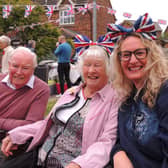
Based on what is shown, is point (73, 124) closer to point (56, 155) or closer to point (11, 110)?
point (56, 155)

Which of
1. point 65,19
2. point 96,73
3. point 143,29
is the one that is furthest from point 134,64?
point 65,19

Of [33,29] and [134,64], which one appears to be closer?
[134,64]

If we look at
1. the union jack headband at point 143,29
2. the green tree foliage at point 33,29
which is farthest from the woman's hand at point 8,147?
the green tree foliage at point 33,29

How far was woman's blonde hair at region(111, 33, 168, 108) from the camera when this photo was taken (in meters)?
1.54

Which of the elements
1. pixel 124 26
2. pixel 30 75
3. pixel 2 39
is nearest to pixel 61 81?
pixel 2 39

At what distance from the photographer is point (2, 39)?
641cm

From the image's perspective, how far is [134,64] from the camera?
169cm

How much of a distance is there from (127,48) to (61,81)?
18.0 ft

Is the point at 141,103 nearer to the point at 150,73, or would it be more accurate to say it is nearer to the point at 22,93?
the point at 150,73

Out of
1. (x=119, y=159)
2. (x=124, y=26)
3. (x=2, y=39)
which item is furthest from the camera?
(x=2, y=39)

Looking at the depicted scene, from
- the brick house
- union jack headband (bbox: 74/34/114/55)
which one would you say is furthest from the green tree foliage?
union jack headband (bbox: 74/34/114/55)

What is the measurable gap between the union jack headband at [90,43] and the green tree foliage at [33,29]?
16.2 m

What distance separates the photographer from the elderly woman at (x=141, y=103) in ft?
4.76

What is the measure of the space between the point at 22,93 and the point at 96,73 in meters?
0.89
